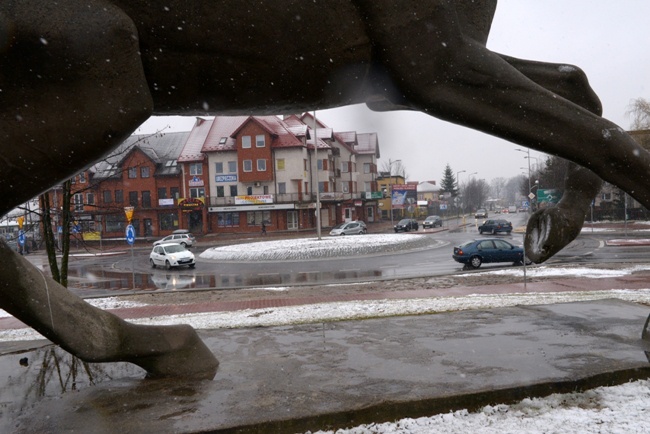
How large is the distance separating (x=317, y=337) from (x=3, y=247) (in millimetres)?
2949

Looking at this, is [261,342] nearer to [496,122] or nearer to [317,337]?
[317,337]

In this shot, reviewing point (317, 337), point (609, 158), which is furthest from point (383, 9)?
point (317, 337)

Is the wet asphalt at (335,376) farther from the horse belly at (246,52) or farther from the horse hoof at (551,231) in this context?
the horse belly at (246,52)

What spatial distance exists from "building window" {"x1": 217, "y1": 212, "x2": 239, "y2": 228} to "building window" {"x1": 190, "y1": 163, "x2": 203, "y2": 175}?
4.90m

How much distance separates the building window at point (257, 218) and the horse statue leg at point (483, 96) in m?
52.3

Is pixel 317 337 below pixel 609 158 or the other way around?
below

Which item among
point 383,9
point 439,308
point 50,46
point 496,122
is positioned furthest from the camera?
point 439,308

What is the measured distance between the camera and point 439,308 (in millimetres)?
9523

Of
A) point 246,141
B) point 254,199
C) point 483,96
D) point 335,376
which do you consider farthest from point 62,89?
point 254,199

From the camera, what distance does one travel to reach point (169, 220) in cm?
5788

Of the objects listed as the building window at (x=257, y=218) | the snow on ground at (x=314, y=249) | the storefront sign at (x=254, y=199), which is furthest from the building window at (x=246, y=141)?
the snow on ground at (x=314, y=249)

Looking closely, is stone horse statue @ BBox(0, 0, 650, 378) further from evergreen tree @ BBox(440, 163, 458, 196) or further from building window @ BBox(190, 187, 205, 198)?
evergreen tree @ BBox(440, 163, 458, 196)

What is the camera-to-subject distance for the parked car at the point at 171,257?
2919 centimetres

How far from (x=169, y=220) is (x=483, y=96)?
57.5 meters
